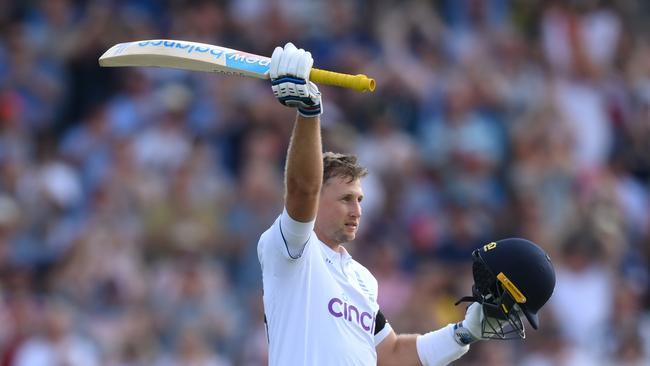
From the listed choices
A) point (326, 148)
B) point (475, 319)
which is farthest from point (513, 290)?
point (326, 148)

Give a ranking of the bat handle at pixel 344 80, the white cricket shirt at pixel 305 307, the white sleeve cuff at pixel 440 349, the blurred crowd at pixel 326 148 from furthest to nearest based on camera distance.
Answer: the blurred crowd at pixel 326 148 < the white sleeve cuff at pixel 440 349 < the white cricket shirt at pixel 305 307 < the bat handle at pixel 344 80

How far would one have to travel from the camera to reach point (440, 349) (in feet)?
21.8

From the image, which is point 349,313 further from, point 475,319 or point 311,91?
point 311,91

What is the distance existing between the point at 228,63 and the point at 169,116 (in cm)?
639

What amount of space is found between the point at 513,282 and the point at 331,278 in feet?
2.78

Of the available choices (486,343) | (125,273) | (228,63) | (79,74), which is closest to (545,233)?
(486,343)

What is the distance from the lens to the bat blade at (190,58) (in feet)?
19.3

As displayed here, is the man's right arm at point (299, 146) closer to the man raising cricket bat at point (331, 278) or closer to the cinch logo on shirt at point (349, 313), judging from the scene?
the man raising cricket bat at point (331, 278)

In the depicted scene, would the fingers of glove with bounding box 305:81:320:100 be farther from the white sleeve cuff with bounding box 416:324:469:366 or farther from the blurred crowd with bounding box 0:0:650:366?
the blurred crowd with bounding box 0:0:650:366

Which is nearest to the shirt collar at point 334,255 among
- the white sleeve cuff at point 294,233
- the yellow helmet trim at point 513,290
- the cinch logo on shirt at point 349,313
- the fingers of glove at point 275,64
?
the cinch logo on shirt at point 349,313

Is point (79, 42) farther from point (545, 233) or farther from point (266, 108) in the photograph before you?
point (545, 233)

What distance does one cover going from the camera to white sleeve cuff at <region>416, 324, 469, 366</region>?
6.63 meters

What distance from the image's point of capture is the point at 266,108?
40.2ft

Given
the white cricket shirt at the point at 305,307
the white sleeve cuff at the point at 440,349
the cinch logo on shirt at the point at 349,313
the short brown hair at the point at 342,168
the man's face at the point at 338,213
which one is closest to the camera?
the white cricket shirt at the point at 305,307
